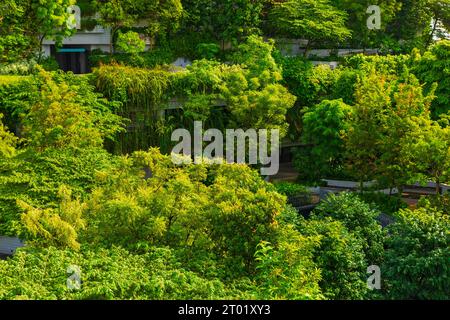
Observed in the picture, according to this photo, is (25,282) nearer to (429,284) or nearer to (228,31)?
(429,284)

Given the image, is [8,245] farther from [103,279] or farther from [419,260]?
[419,260]

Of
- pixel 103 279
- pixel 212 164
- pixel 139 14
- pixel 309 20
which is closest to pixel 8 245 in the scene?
pixel 212 164

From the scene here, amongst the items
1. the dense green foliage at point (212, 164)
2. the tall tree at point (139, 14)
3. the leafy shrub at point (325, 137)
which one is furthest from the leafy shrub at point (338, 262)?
the tall tree at point (139, 14)

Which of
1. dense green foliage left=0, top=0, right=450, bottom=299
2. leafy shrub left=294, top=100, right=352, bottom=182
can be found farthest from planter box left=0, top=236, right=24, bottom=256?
leafy shrub left=294, top=100, right=352, bottom=182

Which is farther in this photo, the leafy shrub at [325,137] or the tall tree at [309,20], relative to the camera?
the tall tree at [309,20]

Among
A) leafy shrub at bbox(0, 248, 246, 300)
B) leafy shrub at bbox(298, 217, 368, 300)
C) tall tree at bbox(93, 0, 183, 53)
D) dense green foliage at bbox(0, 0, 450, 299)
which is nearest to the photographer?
leafy shrub at bbox(0, 248, 246, 300)

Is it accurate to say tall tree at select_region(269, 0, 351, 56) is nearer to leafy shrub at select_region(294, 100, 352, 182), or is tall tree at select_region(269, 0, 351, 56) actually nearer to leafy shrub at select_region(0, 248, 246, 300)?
leafy shrub at select_region(294, 100, 352, 182)

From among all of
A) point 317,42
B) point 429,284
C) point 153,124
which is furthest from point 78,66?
point 429,284

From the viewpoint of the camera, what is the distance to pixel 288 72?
135 ft

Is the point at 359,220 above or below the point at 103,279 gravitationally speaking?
below

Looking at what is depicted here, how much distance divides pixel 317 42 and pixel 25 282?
35.2 meters

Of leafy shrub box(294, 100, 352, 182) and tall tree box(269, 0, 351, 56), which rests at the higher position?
tall tree box(269, 0, 351, 56)

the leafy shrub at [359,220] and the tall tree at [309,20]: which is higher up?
the tall tree at [309,20]

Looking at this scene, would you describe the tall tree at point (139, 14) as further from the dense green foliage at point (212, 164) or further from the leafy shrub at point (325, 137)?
the leafy shrub at point (325, 137)
